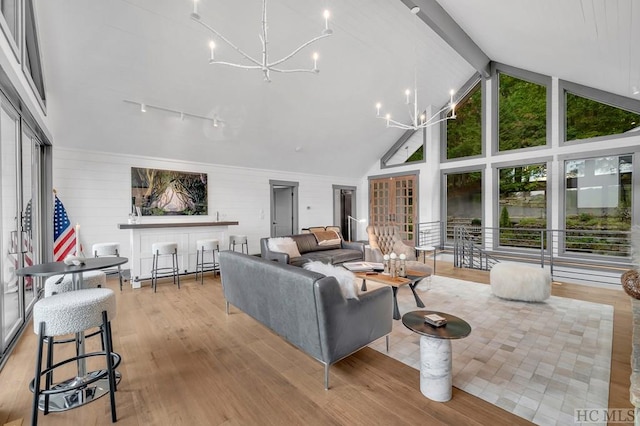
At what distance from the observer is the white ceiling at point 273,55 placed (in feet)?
11.7

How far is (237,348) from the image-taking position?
9.04 feet

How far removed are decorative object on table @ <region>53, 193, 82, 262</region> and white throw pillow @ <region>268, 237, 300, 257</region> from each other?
318 centimetres

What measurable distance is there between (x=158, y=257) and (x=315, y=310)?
4131 millimetres

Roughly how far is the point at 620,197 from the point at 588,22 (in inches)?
153

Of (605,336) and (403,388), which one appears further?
(605,336)

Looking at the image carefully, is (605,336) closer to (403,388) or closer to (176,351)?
(403,388)

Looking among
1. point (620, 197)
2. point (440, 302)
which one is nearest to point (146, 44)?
point (440, 302)

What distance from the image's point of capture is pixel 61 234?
4750 millimetres

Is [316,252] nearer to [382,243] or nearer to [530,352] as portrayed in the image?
[382,243]

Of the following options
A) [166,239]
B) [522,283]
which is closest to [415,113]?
[522,283]

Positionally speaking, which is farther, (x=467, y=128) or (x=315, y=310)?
(x=467, y=128)

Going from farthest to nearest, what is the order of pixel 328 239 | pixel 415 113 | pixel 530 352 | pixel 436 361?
1. pixel 328 239
2. pixel 415 113
3. pixel 530 352
4. pixel 436 361

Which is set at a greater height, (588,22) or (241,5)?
(241,5)

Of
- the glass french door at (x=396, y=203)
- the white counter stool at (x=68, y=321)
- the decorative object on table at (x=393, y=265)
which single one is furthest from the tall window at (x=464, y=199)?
the white counter stool at (x=68, y=321)
